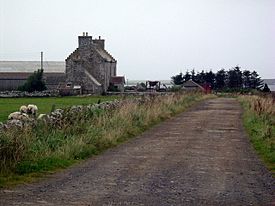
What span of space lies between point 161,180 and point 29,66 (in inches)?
4368

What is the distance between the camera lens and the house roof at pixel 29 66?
11281 cm

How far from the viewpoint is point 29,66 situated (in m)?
119

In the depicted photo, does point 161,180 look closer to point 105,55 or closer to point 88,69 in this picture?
point 88,69

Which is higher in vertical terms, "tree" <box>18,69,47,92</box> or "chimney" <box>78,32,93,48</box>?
"chimney" <box>78,32,93,48</box>

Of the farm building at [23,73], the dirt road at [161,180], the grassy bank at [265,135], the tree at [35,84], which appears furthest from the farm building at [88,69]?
the dirt road at [161,180]

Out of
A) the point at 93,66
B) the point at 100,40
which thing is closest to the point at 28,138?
the point at 93,66

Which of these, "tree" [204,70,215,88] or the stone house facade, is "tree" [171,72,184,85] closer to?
"tree" [204,70,215,88]

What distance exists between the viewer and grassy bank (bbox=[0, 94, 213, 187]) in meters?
11.5

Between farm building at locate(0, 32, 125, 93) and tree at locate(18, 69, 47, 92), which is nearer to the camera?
farm building at locate(0, 32, 125, 93)

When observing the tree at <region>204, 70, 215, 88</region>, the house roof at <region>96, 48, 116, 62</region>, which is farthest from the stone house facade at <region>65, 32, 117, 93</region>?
the tree at <region>204, 70, 215, 88</region>

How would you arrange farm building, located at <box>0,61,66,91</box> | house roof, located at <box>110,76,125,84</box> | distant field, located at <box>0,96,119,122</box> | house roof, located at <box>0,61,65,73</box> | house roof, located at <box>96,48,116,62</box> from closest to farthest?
distant field, located at <box>0,96,119,122</box> < house roof, located at <box>96,48,116,62</box> < house roof, located at <box>110,76,125,84</box> < farm building, located at <box>0,61,66,91</box> < house roof, located at <box>0,61,65,73</box>

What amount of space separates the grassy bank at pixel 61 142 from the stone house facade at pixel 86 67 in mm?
63930

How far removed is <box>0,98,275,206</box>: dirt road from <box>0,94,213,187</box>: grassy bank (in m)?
0.51

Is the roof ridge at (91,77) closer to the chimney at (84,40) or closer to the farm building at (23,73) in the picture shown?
the chimney at (84,40)
